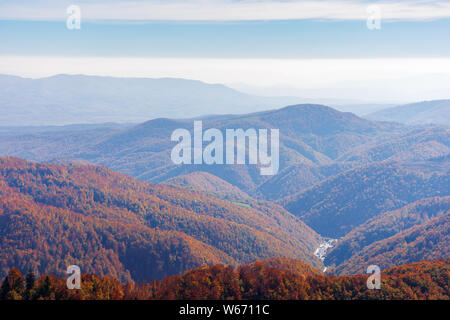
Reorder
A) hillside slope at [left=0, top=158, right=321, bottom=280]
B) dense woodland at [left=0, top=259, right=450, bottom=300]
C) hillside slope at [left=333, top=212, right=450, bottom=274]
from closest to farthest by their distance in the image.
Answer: dense woodland at [left=0, top=259, right=450, bottom=300] → hillside slope at [left=0, top=158, right=321, bottom=280] → hillside slope at [left=333, top=212, right=450, bottom=274]

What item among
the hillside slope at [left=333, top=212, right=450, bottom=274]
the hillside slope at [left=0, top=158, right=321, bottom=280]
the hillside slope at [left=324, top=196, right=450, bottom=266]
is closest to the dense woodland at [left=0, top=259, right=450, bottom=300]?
the hillside slope at [left=0, top=158, right=321, bottom=280]

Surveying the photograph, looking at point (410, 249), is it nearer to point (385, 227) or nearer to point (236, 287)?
point (385, 227)

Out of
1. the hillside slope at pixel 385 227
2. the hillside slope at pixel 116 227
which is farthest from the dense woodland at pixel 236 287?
the hillside slope at pixel 385 227

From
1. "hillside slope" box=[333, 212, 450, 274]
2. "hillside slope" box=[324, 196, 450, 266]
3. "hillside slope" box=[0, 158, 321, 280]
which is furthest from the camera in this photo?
"hillside slope" box=[324, 196, 450, 266]

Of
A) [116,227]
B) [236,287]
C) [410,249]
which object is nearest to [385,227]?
[410,249]

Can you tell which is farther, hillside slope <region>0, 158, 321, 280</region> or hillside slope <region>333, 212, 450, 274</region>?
hillside slope <region>333, 212, 450, 274</region>

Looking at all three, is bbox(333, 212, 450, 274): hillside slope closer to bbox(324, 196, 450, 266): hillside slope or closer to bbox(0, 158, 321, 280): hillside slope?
bbox(324, 196, 450, 266): hillside slope
